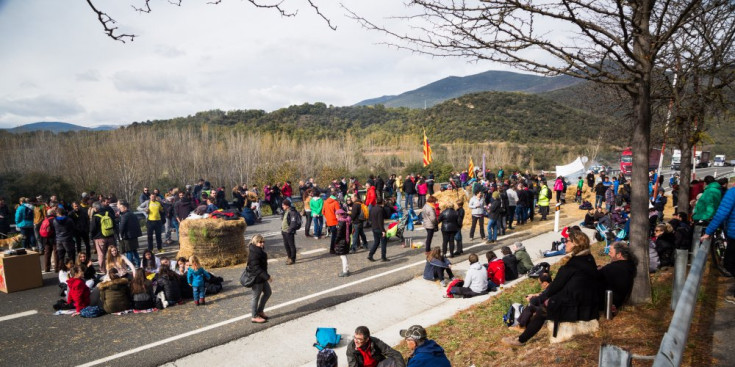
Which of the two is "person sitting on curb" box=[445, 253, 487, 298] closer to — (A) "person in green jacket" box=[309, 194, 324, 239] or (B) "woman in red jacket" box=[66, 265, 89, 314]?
(A) "person in green jacket" box=[309, 194, 324, 239]

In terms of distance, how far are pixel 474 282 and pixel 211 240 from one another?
645 cm

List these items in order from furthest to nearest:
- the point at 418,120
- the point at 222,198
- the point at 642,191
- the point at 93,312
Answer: the point at 418,120 < the point at 222,198 < the point at 93,312 < the point at 642,191

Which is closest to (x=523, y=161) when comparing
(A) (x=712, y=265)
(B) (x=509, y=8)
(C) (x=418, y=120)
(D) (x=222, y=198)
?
(C) (x=418, y=120)

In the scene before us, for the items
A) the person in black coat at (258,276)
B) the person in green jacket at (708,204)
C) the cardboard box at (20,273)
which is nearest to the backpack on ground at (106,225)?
the cardboard box at (20,273)

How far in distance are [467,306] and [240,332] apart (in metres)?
4.16

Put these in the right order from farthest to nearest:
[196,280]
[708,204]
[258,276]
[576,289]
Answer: [708,204] < [196,280] < [258,276] < [576,289]

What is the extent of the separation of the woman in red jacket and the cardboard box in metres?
2.42

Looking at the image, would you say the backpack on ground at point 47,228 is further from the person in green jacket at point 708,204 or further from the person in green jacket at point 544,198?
the person in green jacket at point 544,198

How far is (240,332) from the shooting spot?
7.26 m

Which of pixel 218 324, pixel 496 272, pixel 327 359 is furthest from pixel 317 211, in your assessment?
pixel 327 359

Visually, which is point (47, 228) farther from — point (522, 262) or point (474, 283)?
point (522, 262)

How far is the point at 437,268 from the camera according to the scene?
9.92 m

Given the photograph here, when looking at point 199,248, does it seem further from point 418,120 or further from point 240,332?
point 418,120

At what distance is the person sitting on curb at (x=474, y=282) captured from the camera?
8.96 metres
